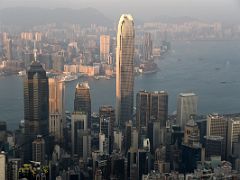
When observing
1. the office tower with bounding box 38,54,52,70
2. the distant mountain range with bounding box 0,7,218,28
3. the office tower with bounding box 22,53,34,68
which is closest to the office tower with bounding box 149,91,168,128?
the distant mountain range with bounding box 0,7,218,28

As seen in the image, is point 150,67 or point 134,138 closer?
point 134,138

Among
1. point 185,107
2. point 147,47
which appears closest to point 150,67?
point 147,47

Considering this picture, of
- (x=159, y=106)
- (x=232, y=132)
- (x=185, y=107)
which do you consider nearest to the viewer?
(x=232, y=132)

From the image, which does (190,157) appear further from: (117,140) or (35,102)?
(35,102)

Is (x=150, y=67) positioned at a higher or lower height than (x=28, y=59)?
lower

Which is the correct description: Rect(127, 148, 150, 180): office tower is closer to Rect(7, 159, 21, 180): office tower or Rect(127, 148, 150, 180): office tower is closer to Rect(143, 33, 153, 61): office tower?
Rect(7, 159, 21, 180): office tower

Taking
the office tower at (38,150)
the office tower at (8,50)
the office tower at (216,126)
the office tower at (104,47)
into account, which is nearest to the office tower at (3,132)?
the office tower at (38,150)
